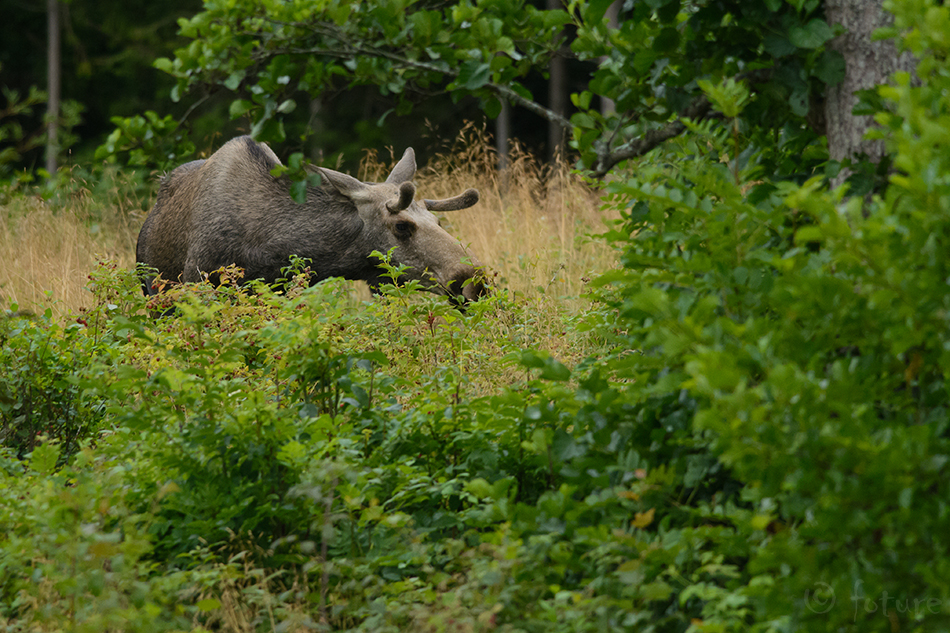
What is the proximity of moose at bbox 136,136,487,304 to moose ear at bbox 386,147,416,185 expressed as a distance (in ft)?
0.60

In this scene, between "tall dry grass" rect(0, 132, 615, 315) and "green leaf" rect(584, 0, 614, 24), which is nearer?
"green leaf" rect(584, 0, 614, 24)

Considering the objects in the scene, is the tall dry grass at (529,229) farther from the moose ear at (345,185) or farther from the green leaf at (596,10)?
the green leaf at (596,10)

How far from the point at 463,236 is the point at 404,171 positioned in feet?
5.36

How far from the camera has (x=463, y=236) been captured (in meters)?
8.46

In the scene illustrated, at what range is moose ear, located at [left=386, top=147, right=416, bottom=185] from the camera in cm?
682

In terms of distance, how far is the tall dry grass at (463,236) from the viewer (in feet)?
23.0

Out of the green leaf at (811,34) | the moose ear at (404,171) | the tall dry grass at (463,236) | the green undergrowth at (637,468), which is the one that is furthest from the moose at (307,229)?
the green leaf at (811,34)

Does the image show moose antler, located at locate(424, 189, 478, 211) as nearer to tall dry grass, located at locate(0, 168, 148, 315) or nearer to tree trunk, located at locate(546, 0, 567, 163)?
tall dry grass, located at locate(0, 168, 148, 315)

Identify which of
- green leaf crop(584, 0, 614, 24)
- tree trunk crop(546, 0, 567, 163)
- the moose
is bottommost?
green leaf crop(584, 0, 614, 24)

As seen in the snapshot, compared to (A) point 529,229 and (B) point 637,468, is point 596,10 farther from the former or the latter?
(A) point 529,229

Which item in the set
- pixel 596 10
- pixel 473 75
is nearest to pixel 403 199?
pixel 473 75

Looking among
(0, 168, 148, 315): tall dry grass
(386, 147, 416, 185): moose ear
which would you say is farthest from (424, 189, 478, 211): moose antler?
(0, 168, 148, 315): tall dry grass

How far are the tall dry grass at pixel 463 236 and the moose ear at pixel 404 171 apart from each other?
28.0 inches

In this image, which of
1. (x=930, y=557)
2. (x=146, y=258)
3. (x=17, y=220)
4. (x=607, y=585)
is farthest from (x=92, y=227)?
(x=930, y=557)
